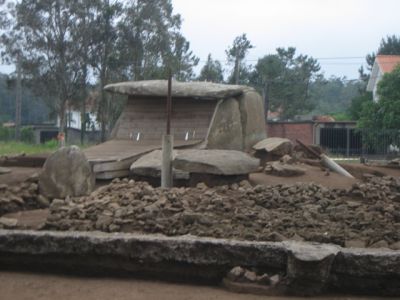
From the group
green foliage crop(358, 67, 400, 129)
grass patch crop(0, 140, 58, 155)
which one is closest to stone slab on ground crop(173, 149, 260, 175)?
grass patch crop(0, 140, 58, 155)

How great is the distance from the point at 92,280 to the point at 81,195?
10.9 ft

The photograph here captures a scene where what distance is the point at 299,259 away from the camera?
4.03m

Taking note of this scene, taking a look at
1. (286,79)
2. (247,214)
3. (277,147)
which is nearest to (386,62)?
(286,79)

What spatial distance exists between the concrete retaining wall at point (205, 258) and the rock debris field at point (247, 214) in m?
0.42

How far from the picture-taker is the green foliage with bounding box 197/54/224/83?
35.7 meters

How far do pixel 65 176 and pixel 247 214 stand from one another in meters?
3.13

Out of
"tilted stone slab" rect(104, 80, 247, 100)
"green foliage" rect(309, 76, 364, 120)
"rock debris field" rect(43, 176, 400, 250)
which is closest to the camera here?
"rock debris field" rect(43, 176, 400, 250)

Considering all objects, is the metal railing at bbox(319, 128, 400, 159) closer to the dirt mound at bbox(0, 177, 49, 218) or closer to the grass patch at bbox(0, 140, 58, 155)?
the grass patch at bbox(0, 140, 58, 155)

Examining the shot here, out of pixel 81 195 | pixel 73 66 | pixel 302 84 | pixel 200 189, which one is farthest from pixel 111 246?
pixel 302 84

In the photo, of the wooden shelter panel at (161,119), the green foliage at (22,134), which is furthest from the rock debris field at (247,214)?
the green foliage at (22,134)

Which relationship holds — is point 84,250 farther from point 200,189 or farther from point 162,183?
point 162,183

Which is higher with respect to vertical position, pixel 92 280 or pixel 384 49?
pixel 384 49

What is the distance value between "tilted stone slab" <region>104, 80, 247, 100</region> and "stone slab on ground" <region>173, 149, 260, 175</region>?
3.17 m

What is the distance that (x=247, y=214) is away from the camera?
17.8 ft
